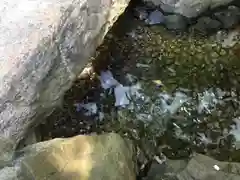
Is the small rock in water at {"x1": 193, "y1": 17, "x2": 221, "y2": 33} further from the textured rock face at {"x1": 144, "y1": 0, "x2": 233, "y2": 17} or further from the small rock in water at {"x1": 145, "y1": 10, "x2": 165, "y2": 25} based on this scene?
the small rock in water at {"x1": 145, "y1": 10, "x2": 165, "y2": 25}

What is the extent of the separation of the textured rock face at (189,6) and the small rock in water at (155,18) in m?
0.06

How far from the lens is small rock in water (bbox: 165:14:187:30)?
2.95m

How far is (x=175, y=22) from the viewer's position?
2.96 metres

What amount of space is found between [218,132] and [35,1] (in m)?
1.14

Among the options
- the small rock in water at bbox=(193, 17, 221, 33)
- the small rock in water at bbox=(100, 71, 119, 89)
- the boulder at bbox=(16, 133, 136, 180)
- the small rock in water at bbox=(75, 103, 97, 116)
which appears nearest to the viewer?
the boulder at bbox=(16, 133, 136, 180)

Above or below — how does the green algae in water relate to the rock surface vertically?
below

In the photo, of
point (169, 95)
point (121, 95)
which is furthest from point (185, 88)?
point (121, 95)

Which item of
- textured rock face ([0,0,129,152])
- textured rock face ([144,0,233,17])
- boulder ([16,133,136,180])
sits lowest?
textured rock face ([144,0,233,17])

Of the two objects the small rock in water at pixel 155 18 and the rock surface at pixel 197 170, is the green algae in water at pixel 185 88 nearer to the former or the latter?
the small rock in water at pixel 155 18

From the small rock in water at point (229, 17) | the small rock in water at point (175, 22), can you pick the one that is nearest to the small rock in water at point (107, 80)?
the small rock in water at point (175, 22)

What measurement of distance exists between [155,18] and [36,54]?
1.25 metres

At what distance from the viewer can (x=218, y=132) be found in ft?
8.02

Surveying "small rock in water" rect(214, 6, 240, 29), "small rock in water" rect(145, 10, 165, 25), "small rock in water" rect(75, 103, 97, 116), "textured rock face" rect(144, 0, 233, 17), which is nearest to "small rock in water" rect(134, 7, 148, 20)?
"small rock in water" rect(145, 10, 165, 25)

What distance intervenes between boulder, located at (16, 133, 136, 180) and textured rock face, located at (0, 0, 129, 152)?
0.18 meters
